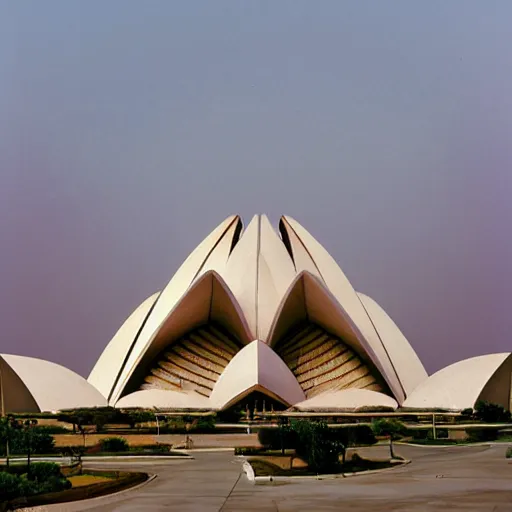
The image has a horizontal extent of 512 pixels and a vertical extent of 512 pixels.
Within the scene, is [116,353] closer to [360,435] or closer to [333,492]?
[360,435]

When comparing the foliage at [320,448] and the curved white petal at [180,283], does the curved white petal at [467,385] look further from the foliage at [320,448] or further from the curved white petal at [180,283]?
the foliage at [320,448]

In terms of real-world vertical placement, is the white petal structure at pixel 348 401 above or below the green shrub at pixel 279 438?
above

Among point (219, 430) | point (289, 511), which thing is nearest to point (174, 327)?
point (219, 430)

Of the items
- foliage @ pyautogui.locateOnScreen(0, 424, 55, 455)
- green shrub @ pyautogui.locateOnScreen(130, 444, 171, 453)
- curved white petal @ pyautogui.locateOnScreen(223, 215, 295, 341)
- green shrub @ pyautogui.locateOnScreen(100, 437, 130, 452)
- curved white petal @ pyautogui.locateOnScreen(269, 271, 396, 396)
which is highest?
curved white petal @ pyautogui.locateOnScreen(223, 215, 295, 341)

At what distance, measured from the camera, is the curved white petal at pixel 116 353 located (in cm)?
3188

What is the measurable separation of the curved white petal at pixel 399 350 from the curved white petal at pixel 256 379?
464cm

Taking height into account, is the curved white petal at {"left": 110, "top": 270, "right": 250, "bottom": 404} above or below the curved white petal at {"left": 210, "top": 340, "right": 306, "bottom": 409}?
above

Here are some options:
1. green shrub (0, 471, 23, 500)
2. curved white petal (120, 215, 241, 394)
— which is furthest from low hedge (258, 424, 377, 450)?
curved white petal (120, 215, 241, 394)

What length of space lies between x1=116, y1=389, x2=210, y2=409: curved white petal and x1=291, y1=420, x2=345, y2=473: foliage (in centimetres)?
1447

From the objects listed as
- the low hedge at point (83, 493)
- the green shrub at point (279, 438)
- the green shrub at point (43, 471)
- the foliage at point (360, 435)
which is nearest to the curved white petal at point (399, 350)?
the foliage at point (360, 435)

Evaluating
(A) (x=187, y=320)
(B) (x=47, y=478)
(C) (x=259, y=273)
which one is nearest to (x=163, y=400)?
(A) (x=187, y=320)

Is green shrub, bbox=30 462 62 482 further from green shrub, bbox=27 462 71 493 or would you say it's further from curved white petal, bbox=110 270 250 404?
curved white petal, bbox=110 270 250 404

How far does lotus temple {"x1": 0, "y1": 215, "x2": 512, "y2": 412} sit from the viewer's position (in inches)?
1089

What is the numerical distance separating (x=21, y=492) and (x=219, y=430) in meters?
13.5
